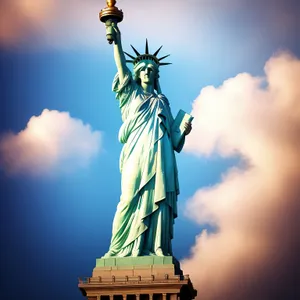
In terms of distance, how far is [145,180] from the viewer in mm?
31266

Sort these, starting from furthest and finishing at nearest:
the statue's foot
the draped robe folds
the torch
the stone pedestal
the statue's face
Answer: the statue's face, the torch, the draped robe folds, the statue's foot, the stone pedestal

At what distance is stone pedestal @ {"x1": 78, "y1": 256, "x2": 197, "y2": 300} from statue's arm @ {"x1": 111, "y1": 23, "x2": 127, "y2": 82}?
21.4ft

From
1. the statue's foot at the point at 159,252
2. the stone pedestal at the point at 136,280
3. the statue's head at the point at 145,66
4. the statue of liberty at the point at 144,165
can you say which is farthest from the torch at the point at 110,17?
the stone pedestal at the point at 136,280

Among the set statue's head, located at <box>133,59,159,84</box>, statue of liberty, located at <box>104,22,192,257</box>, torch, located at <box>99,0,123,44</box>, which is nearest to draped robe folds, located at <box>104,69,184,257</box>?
statue of liberty, located at <box>104,22,192,257</box>

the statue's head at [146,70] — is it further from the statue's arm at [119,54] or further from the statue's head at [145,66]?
the statue's arm at [119,54]

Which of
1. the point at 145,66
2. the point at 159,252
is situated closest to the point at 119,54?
the point at 145,66

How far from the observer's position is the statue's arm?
32312 millimetres

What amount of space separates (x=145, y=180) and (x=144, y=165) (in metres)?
0.55

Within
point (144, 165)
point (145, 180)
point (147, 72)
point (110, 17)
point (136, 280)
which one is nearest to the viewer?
point (136, 280)

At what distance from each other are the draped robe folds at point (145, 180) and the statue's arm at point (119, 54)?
21 centimetres

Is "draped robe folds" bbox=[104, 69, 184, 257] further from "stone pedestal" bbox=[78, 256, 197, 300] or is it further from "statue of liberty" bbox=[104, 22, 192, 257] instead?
"stone pedestal" bbox=[78, 256, 197, 300]

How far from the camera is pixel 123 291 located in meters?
29.7

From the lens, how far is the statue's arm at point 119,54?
3231 cm

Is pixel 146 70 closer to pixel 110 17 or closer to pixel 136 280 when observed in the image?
pixel 110 17
